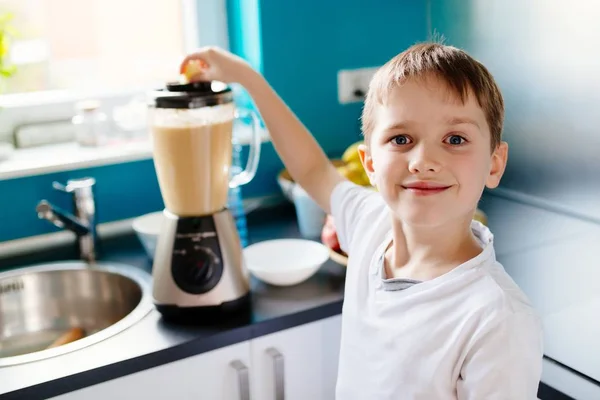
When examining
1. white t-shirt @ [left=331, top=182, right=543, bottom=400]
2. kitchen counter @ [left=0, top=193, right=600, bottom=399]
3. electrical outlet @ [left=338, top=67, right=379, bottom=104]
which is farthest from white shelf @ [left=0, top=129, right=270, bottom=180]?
white t-shirt @ [left=331, top=182, right=543, bottom=400]

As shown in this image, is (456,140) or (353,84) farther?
(353,84)

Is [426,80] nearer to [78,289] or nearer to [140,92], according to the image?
[78,289]

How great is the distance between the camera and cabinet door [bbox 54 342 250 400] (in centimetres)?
122

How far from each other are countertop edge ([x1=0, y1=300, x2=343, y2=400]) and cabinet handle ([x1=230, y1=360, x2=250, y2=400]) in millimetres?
39

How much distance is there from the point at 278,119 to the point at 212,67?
0.15 m

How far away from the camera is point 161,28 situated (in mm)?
1916

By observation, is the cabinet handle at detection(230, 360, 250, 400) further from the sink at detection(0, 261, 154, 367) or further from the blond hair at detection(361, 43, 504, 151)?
the blond hair at detection(361, 43, 504, 151)

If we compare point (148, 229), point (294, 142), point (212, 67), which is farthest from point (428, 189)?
point (148, 229)

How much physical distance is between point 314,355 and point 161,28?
95 centimetres

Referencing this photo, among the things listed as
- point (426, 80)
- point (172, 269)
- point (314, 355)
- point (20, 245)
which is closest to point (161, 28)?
point (20, 245)

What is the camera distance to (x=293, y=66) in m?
1.86

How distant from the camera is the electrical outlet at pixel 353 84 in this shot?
1944 mm

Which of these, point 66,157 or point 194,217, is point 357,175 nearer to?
point 194,217

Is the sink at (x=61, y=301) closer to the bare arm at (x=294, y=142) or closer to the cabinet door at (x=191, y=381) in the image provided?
the cabinet door at (x=191, y=381)
